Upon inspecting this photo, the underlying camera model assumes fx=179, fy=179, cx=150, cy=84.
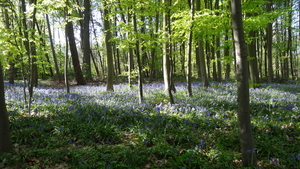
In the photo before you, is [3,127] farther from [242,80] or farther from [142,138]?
[242,80]

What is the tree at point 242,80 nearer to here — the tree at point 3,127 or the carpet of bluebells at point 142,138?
the carpet of bluebells at point 142,138

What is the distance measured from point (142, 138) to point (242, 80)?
2.76m

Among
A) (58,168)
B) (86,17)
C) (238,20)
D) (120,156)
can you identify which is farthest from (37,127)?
(86,17)

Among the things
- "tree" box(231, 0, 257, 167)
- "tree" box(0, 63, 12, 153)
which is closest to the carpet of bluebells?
"tree" box(0, 63, 12, 153)

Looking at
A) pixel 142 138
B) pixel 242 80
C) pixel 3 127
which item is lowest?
pixel 142 138

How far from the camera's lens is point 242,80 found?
3.08m

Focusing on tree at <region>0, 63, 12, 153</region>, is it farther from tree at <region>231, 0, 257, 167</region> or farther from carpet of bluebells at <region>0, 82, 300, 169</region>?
tree at <region>231, 0, 257, 167</region>

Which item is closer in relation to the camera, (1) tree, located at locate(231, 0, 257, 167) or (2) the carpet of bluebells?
(1) tree, located at locate(231, 0, 257, 167)

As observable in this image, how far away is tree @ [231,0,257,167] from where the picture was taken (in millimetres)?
3025

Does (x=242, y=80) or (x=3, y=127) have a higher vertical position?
(x=242, y=80)

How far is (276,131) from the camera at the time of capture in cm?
500

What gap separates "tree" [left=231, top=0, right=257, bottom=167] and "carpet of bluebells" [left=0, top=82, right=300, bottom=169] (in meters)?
0.52

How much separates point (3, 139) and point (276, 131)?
661 centimetres

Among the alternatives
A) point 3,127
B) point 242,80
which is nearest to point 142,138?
point 242,80
